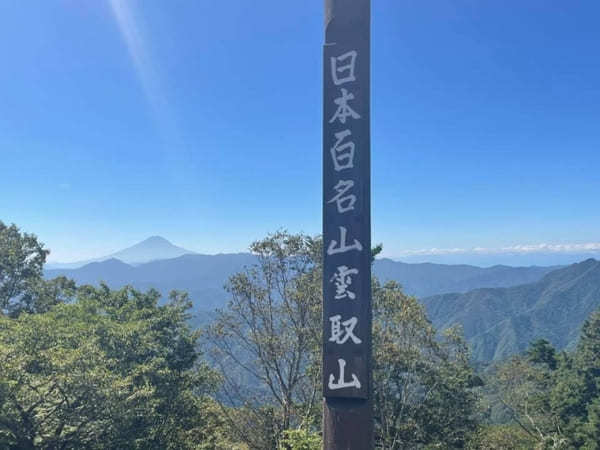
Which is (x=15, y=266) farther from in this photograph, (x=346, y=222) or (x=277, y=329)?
(x=346, y=222)

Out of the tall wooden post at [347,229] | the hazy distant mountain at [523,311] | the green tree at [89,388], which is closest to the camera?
the tall wooden post at [347,229]

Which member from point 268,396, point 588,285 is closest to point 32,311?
point 268,396

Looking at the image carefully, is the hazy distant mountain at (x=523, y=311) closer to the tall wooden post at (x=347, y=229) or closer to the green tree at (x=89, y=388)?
the green tree at (x=89, y=388)

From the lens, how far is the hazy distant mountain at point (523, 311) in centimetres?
11825

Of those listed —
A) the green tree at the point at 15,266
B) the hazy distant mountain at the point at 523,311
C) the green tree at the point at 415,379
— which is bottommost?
the hazy distant mountain at the point at 523,311

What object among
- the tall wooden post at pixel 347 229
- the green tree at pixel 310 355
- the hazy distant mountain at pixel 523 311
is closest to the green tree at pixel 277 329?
the green tree at pixel 310 355

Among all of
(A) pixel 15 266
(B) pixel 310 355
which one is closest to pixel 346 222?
(B) pixel 310 355

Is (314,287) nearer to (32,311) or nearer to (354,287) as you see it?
(354,287)

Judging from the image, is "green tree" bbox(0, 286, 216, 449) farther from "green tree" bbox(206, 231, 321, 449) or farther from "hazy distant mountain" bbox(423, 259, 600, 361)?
"hazy distant mountain" bbox(423, 259, 600, 361)

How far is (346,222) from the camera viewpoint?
297 centimetres

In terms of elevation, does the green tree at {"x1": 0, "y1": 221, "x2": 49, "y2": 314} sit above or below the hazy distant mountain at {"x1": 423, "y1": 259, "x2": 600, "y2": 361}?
above

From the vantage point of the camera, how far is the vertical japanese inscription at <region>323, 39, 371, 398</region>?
9.47ft

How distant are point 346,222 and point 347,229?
5 centimetres

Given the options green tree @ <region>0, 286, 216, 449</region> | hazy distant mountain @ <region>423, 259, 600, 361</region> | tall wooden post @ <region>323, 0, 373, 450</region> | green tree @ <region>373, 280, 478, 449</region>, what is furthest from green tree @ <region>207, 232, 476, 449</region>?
hazy distant mountain @ <region>423, 259, 600, 361</region>
